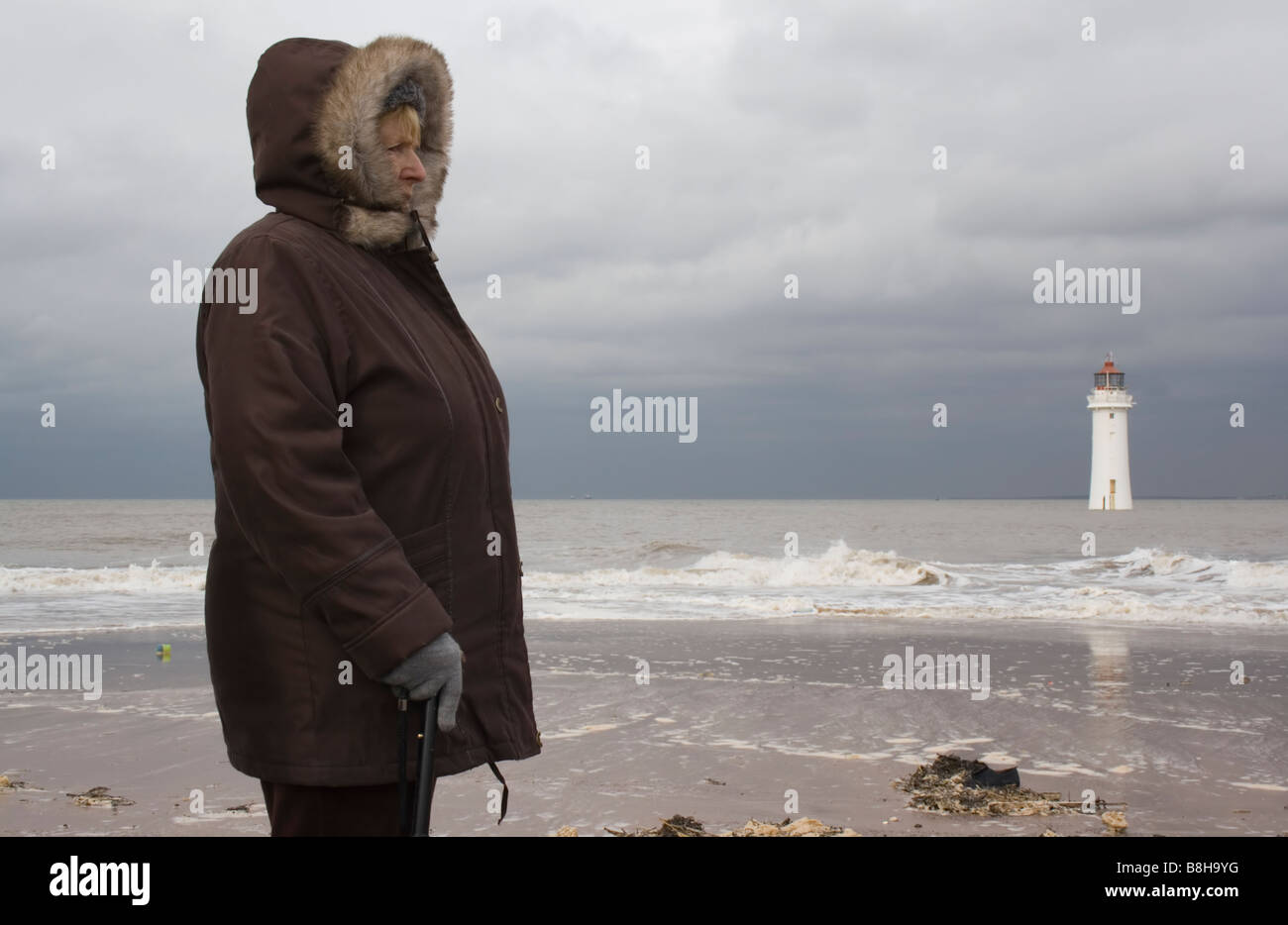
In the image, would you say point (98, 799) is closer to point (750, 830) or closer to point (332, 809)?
point (750, 830)

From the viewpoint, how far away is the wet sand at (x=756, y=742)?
4.57 meters

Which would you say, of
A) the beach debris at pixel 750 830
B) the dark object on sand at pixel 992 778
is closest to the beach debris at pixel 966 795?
the dark object on sand at pixel 992 778

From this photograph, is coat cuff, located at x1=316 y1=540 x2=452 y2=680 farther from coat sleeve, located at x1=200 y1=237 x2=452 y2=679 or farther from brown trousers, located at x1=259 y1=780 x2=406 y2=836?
brown trousers, located at x1=259 y1=780 x2=406 y2=836

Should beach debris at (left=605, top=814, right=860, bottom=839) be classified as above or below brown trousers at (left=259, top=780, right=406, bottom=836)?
below

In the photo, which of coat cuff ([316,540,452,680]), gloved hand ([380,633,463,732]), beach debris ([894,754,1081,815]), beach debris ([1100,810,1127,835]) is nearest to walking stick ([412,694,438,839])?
gloved hand ([380,633,463,732])

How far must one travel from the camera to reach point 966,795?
4797mm

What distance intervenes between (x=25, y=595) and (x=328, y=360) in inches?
710

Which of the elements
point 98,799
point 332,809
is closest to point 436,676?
point 332,809

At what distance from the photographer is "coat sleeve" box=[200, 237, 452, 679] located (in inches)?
64.6

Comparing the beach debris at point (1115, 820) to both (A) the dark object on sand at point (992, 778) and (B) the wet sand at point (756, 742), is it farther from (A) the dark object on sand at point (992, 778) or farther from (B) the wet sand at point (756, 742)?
(A) the dark object on sand at point (992, 778)

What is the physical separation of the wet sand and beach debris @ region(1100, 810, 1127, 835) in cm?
5

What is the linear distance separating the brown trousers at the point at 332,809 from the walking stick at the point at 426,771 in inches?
1.2
